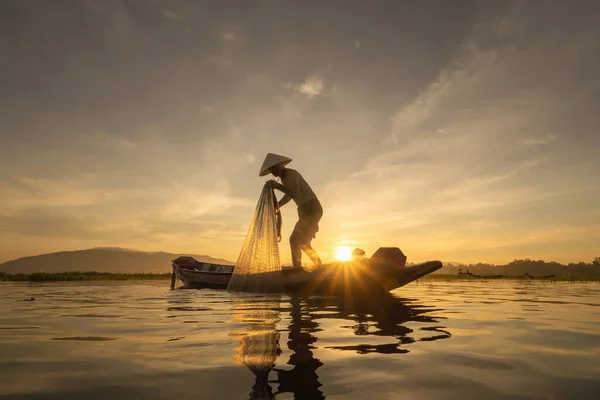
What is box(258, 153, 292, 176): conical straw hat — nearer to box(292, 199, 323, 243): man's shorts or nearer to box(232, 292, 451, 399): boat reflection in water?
box(292, 199, 323, 243): man's shorts

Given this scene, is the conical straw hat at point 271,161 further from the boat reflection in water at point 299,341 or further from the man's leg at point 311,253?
the boat reflection in water at point 299,341

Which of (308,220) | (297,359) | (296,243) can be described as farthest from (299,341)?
(308,220)

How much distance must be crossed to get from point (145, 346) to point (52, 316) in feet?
12.5

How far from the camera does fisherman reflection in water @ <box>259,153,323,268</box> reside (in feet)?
36.1

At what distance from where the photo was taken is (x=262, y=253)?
10.4 m

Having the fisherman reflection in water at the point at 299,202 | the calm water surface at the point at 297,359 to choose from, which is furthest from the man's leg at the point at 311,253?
the calm water surface at the point at 297,359

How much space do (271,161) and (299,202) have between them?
4.85ft

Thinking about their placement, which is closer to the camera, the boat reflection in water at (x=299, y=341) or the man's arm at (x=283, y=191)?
the boat reflection in water at (x=299, y=341)

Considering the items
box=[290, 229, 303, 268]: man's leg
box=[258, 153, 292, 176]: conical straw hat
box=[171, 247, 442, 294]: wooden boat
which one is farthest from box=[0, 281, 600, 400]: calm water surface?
box=[258, 153, 292, 176]: conical straw hat

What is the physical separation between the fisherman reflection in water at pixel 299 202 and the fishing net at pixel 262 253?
574 millimetres

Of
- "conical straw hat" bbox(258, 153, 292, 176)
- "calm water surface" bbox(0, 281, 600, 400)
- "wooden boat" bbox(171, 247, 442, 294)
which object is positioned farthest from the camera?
"conical straw hat" bbox(258, 153, 292, 176)

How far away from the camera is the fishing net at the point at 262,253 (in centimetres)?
1040

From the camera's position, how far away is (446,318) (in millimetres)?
5922

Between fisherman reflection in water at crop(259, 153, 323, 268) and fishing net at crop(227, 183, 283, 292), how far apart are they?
0.57 m
